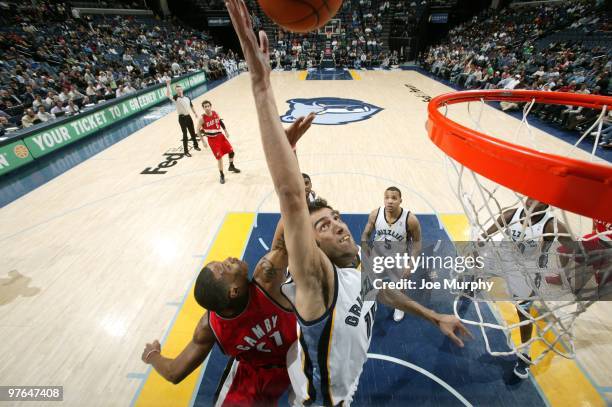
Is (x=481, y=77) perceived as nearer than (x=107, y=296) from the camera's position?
No

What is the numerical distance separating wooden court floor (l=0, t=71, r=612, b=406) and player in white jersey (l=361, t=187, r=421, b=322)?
1.61 metres

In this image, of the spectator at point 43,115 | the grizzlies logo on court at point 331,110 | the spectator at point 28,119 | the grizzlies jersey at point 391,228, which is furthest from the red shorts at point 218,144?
the spectator at point 43,115

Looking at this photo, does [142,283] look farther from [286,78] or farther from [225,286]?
[286,78]

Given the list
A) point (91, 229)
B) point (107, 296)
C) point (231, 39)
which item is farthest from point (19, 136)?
point (231, 39)

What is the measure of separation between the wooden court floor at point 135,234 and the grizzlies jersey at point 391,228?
5.63 ft

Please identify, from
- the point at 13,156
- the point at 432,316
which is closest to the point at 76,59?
the point at 13,156

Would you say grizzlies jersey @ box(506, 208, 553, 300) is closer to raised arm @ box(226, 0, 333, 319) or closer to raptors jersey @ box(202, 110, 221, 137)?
→ raised arm @ box(226, 0, 333, 319)

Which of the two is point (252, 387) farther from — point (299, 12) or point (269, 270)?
point (299, 12)

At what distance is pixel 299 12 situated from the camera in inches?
75.1

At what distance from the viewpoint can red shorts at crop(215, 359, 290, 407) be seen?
2035mm

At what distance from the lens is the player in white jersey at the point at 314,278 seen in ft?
3.42

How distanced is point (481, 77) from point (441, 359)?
1411cm

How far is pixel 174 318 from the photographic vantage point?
3.42 m

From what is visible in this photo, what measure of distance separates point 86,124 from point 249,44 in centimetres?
1018
